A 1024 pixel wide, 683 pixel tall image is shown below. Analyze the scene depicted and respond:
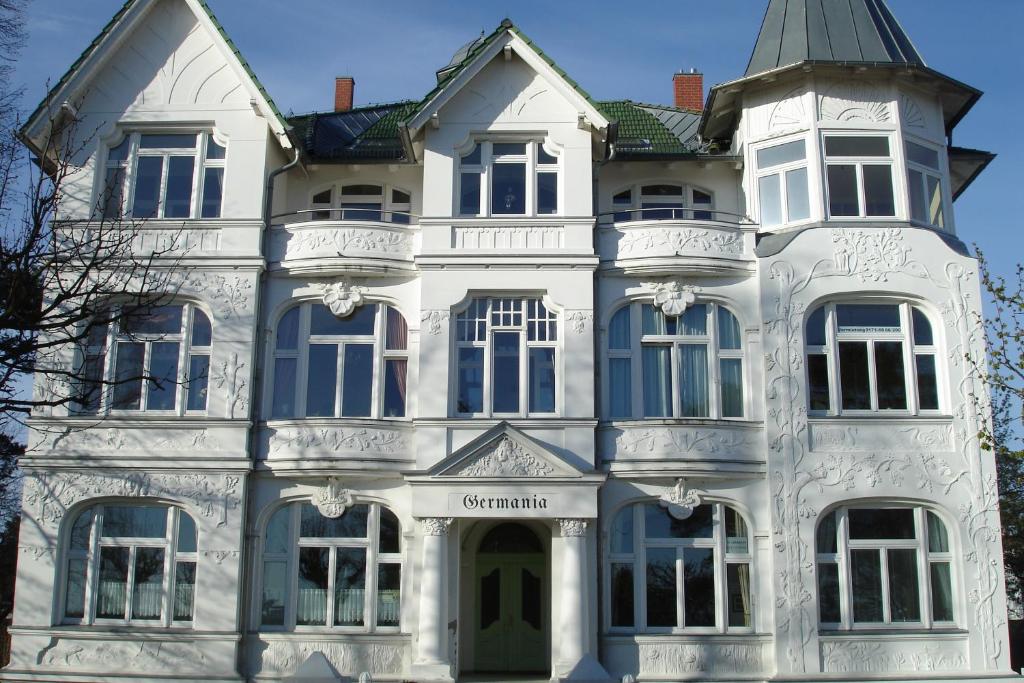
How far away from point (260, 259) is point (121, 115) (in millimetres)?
3817

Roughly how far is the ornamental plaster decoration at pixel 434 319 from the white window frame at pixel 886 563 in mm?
7053

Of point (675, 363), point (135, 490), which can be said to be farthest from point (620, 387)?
point (135, 490)

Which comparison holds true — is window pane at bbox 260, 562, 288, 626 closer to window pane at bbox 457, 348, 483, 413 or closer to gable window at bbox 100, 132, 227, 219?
window pane at bbox 457, 348, 483, 413

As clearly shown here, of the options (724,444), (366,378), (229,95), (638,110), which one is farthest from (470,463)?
(638,110)

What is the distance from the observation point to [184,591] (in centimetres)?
1739

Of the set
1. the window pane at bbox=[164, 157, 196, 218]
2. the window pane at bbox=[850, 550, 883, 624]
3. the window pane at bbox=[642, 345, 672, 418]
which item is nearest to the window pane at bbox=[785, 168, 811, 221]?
the window pane at bbox=[642, 345, 672, 418]

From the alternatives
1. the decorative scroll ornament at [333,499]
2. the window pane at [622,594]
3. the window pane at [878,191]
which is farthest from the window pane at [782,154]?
the decorative scroll ornament at [333,499]

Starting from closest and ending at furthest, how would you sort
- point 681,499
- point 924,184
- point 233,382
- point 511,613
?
point 681,499 → point 233,382 → point 511,613 → point 924,184

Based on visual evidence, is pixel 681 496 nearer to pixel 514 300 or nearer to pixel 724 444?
pixel 724 444

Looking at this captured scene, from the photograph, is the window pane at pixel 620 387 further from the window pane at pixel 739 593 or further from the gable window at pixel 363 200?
the gable window at pixel 363 200

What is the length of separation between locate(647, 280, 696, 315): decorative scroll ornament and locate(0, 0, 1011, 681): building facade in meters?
0.06

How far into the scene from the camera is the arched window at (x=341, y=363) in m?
18.0

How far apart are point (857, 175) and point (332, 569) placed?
37.2 feet

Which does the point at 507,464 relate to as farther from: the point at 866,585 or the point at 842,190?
the point at 842,190
